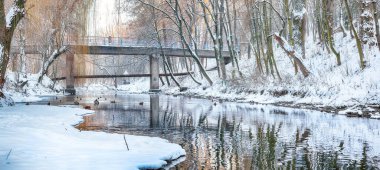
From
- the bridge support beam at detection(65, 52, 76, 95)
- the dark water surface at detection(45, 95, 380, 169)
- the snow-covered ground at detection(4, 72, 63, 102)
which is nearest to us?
the dark water surface at detection(45, 95, 380, 169)

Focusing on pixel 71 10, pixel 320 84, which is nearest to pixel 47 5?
pixel 71 10

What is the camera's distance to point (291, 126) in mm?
10703

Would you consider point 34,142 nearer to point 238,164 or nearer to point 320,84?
point 238,164

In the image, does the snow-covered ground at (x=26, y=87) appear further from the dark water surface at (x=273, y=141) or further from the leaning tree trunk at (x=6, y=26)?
the dark water surface at (x=273, y=141)

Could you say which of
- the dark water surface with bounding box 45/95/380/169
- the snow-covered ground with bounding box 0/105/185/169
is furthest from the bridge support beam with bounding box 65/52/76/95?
the snow-covered ground with bounding box 0/105/185/169

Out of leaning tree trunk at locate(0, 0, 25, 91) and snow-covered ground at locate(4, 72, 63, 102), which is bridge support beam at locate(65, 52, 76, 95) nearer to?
snow-covered ground at locate(4, 72, 63, 102)

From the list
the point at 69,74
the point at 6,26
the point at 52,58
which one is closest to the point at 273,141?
the point at 6,26

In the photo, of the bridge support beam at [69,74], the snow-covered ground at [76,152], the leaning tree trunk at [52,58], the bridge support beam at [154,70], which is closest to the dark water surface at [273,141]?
the snow-covered ground at [76,152]

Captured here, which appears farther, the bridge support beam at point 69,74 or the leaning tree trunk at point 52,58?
the bridge support beam at point 69,74

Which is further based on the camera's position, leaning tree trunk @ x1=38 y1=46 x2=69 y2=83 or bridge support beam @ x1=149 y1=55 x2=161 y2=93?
bridge support beam @ x1=149 y1=55 x2=161 y2=93

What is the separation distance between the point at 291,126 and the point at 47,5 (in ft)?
58.2

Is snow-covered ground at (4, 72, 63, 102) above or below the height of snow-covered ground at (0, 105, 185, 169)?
above

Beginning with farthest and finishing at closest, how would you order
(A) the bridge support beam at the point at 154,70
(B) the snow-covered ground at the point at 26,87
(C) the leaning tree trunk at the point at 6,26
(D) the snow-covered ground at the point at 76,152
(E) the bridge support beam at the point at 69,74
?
(A) the bridge support beam at the point at 154,70 < (E) the bridge support beam at the point at 69,74 < (B) the snow-covered ground at the point at 26,87 < (C) the leaning tree trunk at the point at 6,26 < (D) the snow-covered ground at the point at 76,152

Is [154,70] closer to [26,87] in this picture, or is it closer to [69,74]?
[69,74]
